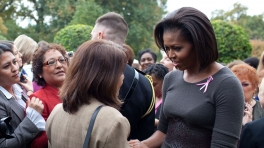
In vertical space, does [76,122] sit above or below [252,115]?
above

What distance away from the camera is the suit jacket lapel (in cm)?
322

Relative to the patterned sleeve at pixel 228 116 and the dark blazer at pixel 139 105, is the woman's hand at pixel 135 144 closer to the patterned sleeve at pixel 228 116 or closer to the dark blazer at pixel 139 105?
the dark blazer at pixel 139 105

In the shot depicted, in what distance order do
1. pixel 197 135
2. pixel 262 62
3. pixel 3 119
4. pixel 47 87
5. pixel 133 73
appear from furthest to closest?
1. pixel 262 62
2. pixel 47 87
3. pixel 133 73
4. pixel 3 119
5. pixel 197 135

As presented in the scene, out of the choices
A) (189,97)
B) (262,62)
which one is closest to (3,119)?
(189,97)

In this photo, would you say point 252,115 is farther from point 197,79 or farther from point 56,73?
point 56,73

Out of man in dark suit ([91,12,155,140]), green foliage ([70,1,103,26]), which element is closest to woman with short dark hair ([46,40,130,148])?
man in dark suit ([91,12,155,140])

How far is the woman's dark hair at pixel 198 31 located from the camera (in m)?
2.41

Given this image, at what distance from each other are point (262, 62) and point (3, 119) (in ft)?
14.5

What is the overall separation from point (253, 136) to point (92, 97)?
129cm

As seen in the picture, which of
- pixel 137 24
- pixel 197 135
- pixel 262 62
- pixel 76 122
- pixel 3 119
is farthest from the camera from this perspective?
pixel 137 24

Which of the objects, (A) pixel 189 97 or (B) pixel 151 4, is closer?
(A) pixel 189 97

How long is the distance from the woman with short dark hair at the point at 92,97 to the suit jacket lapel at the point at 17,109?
924mm

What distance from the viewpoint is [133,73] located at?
10.6 feet

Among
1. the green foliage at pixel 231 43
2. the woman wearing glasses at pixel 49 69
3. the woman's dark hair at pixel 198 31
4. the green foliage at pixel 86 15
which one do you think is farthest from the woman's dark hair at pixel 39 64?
the green foliage at pixel 86 15
